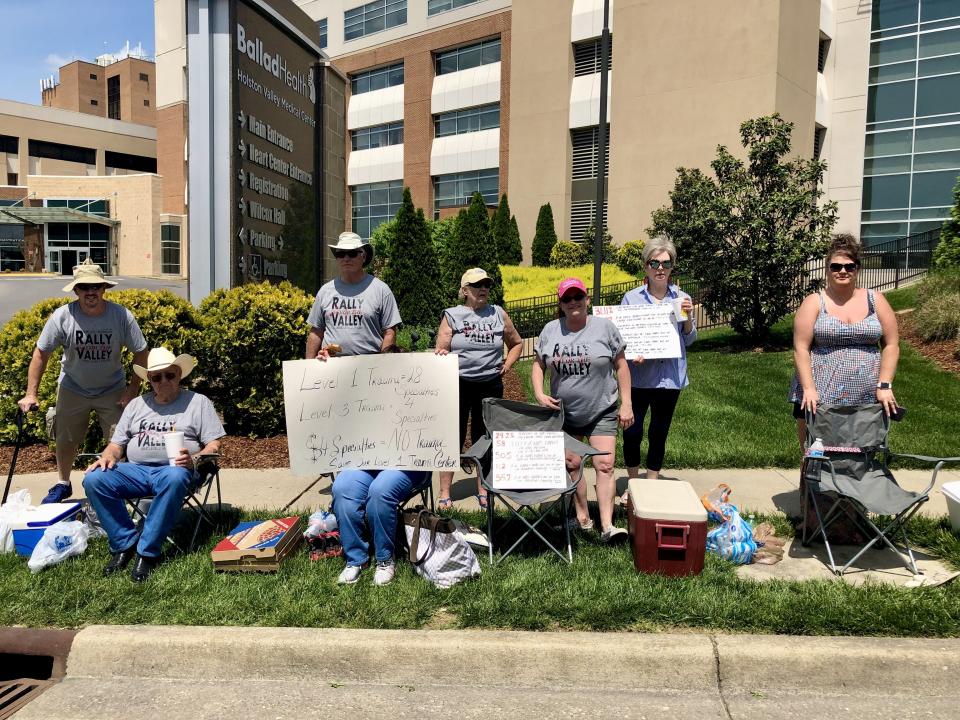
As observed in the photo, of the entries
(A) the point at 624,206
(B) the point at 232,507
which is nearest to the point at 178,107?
(A) the point at 624,206

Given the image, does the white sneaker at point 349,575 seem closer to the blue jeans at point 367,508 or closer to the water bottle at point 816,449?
A: the blue jeans at point 367,508

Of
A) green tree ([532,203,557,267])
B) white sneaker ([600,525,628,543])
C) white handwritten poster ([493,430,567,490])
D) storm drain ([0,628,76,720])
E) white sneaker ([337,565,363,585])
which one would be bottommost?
storm drain ([0,628,76,720])

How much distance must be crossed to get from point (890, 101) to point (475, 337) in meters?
27.9

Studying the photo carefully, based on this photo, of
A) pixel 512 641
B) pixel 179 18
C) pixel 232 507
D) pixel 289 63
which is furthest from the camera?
pixel 179 18

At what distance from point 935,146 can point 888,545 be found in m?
26.8

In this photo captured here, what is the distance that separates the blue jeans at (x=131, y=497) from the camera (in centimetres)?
452

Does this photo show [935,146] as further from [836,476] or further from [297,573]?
[297,573]

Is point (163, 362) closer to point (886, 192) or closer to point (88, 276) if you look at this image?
→ point (88, 276)

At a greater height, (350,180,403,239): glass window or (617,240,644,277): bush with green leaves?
(350,180,403,239): glass window

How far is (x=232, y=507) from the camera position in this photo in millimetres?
5871

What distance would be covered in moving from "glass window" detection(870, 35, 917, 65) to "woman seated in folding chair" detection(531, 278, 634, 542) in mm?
27964

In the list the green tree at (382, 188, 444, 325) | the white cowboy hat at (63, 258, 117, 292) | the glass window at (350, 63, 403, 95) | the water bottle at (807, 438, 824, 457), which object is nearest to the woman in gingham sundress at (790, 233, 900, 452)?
the water bottle at (807, 438, 824, 457)

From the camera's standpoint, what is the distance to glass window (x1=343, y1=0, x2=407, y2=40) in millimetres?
39156

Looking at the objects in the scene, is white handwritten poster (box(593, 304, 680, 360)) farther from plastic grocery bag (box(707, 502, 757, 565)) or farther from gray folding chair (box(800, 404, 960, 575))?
plastic grocery bag (box(707, 502, 757, 565))
